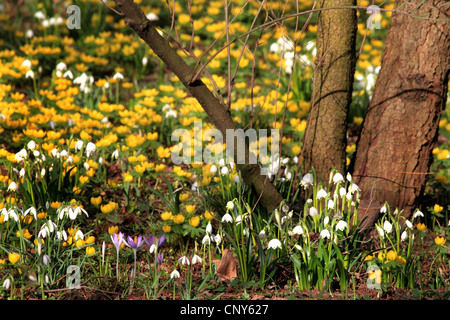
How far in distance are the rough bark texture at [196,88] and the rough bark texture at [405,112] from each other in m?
0.64

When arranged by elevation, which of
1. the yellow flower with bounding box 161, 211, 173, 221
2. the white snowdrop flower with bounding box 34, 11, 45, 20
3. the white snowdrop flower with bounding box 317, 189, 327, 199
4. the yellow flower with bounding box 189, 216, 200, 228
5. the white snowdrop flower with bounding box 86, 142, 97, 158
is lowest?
the yellow flower with bounding box 189, 216, 200, 228

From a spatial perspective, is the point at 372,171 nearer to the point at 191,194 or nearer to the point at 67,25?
the point at 191,194

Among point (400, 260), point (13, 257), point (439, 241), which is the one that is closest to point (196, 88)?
point (13, 257)

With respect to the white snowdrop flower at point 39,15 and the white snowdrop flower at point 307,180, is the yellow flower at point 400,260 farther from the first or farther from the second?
the white snowdrop flower at point 39,15

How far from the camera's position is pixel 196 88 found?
267 centimetres

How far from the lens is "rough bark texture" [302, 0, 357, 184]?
297 centimetres

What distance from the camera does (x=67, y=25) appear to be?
18.5 feet

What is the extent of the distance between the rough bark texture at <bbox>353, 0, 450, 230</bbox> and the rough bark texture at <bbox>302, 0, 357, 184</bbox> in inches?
7.2

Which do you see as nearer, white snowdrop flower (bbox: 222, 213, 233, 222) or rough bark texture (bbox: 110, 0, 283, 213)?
rough bark texture (bbox: 110, 0, 283, 213)

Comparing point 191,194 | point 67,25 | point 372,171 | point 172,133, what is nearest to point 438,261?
point 372,171

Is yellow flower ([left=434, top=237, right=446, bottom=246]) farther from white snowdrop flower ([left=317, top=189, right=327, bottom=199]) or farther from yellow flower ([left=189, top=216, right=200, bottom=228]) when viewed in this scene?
yellow flower ([left=189, top=216, right=200, bottom=228])

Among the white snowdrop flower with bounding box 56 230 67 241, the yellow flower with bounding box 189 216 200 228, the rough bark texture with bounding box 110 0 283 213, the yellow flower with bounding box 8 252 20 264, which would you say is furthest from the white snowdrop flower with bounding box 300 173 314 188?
the yellow flower with bounding box 8 252 20 264

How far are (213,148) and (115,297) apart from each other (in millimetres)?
1545

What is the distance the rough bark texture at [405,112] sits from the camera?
2.95 metres
